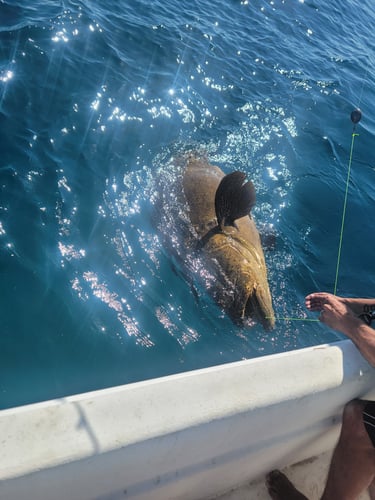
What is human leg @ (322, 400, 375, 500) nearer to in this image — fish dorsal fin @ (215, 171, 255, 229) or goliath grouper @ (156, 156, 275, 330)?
goliath grouper @ (156, 156, 275, 330)

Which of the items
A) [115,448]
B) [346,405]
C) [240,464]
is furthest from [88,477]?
[346,405]

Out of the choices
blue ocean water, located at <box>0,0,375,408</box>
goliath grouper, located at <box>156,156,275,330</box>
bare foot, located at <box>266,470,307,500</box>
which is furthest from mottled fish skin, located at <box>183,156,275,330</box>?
bare foot, located at <box>266,470,307,500</box>

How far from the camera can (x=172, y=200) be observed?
18.9ft

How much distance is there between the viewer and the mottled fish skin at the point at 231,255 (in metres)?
4.79

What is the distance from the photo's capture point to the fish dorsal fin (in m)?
4.92

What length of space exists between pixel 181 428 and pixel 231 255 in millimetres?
2993

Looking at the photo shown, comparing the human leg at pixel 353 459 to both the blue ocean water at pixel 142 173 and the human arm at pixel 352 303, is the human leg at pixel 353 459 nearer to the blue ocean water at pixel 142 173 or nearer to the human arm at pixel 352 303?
the human arm at pixel 352 303

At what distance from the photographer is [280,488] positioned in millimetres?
3305

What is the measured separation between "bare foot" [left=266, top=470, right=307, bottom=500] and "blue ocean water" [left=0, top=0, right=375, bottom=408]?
129 cm

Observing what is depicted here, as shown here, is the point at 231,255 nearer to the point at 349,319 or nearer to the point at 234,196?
the point at 234,196

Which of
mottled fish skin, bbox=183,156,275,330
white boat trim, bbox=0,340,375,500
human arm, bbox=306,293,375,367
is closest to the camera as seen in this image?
white boat trim, bbox=0,340,375,500

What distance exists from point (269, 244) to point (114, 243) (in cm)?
205

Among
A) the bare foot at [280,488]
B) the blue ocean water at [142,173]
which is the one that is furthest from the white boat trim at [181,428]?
the blue ocean water at [142,173]

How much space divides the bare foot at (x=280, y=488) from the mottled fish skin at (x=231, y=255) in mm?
1655
